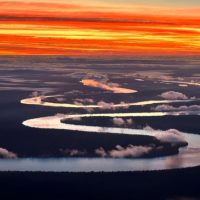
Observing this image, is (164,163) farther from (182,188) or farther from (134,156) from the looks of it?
(182,188)

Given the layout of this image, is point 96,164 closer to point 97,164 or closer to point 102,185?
point 97,164

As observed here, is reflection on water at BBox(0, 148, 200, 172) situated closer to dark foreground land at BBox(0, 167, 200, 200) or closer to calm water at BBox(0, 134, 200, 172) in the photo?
calm water at BBox(0, 134, 200, 172)

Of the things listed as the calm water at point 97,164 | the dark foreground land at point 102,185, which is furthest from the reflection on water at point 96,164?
the dark foreground land at point 102,185

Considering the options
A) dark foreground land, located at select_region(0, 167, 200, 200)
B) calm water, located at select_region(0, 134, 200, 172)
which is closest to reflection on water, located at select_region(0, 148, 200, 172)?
calm water, located at select_region(0, 134, 200, 172)

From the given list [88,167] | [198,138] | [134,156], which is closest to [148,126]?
[198,138]

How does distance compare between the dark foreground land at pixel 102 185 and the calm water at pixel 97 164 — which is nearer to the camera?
the dark foreground land at pixel 102 185

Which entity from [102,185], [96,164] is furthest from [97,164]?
[102,185]

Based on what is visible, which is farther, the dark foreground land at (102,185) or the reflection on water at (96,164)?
the reflection on water at (96,164)

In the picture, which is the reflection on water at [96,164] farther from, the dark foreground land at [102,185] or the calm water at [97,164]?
the dark foreground land at [102,185]
